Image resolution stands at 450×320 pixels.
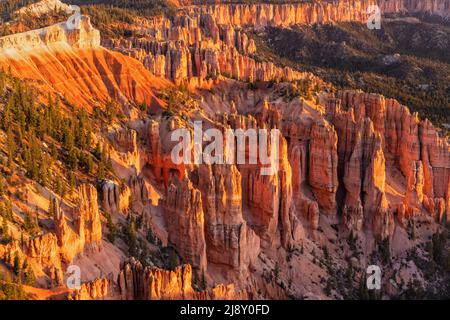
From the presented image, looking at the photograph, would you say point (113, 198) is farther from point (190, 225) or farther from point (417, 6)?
point (417, 6)

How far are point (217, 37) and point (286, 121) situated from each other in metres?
56.8

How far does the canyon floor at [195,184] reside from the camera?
31.1 m

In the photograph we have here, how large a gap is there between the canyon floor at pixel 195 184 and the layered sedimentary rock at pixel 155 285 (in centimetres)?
6

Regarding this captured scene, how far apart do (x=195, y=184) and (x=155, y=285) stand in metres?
13.1

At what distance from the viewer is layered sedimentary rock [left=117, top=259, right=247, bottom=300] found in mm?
26984

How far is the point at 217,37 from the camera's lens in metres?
104

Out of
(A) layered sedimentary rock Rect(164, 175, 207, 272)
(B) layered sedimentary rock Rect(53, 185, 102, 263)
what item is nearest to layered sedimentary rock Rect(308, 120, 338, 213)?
(A) layered sedimentary rock Rect(164, 175, 207, 272)

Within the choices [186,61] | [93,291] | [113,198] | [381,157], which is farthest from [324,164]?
[93,291]

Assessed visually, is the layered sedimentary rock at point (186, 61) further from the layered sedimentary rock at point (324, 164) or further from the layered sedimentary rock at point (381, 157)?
the layered sedimentary rock at point (324, 164)

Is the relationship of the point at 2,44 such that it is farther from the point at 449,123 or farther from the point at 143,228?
the point at 449,123

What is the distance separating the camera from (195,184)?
129 ft

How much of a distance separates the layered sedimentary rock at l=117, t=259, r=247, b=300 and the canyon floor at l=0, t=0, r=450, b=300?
0.21ft

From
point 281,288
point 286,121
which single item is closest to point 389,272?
point 281,288

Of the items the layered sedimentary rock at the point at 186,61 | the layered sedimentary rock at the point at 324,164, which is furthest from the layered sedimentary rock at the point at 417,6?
the layered sedimentary rock at the point at 324,164
